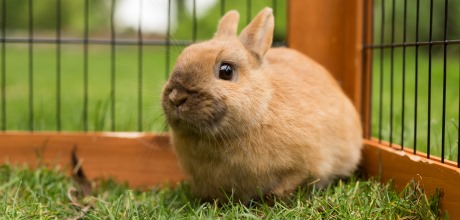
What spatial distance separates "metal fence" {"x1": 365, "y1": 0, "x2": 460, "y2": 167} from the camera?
2.67 m

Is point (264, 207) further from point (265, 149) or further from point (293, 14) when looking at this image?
point (293, 14)

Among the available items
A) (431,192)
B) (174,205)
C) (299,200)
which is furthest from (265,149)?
(431,192)

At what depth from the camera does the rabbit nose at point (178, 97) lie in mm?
2463

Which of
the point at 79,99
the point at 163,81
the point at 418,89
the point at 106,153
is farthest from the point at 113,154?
the point at 418,89

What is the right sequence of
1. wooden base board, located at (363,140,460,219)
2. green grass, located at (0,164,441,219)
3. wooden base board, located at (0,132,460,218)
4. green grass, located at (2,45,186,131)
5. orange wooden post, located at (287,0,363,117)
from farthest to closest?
green grass, located at (2,45,186,131)
orange wooden post, located at (287,0,363,117)
wooden base board, located at (0,132,460,218)
green grass, located at (0,164,441,219)
wooden base board, located at (363,140,460,219)

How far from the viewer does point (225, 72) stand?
8.64ft

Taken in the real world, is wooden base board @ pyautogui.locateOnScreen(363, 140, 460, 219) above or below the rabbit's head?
below

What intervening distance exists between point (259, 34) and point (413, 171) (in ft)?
2.97

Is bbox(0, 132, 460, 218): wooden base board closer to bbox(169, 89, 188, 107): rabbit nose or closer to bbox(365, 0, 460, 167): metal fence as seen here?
bbox(365, 0, 460, 167): metal fence

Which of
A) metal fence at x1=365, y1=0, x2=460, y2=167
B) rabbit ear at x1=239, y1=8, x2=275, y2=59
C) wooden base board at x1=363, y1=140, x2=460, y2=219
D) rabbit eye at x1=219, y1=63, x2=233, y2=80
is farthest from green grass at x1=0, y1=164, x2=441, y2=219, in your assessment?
rabbit ear at x1=239, y1=8, x2=275, y2=59

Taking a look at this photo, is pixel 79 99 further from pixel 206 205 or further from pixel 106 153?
pixel 206 205

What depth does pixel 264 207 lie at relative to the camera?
2572 millimetres

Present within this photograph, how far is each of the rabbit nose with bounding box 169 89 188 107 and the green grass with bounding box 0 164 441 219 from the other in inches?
16.8

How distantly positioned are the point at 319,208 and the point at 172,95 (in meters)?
0.75
